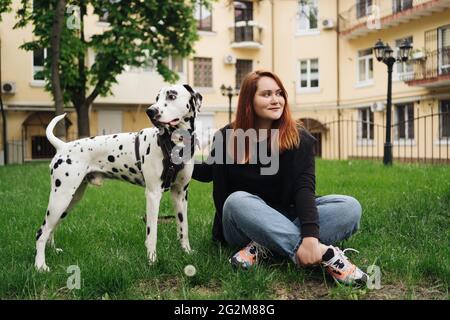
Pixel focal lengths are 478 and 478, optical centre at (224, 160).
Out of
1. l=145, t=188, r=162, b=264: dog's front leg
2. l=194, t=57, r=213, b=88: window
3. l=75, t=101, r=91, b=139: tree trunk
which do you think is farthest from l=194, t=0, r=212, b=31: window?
l=145, t=188, r=162, b=264: dog's front leg

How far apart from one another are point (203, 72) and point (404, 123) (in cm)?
1147

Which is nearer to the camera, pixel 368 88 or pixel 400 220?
pixel 400 220

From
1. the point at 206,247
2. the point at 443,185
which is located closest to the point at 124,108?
the point at 443,185

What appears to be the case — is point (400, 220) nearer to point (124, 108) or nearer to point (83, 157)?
point (83, 157)

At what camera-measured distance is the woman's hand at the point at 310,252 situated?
3.27 metres

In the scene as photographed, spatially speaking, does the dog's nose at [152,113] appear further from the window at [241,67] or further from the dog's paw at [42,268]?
the window at [241,67]

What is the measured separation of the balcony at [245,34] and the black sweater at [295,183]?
24.0 m

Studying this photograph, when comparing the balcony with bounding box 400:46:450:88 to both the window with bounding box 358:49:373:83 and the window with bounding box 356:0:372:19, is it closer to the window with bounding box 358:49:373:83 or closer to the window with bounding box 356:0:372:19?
the window with bounding box 358:49:373:83

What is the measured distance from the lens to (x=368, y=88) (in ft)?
79.9

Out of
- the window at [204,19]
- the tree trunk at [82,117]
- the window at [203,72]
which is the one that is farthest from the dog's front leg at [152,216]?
the window at [204,19]

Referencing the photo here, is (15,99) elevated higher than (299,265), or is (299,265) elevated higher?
(15,99)

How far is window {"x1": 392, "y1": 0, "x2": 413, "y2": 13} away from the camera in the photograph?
21.6 metres
